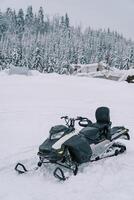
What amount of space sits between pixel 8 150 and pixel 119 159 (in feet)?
10.5

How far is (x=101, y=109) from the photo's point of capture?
31.8 feet

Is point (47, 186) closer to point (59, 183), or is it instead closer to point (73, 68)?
point (59, 183)

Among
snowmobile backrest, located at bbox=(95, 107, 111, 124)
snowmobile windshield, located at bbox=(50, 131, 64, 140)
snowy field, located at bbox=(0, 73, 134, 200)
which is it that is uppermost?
snowmobile backrest, located at bbox=(95, 107, 111, 124)

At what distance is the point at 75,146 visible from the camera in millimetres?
8148

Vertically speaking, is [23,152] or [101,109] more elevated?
[101,109]

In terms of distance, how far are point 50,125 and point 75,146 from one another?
19.5ft

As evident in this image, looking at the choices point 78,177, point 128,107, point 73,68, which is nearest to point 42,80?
point 128,107

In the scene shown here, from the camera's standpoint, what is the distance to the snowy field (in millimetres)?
7297

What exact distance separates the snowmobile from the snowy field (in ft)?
0.78

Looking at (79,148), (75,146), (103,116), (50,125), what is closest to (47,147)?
(75,146)

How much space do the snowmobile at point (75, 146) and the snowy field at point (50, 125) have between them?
0.78 ft

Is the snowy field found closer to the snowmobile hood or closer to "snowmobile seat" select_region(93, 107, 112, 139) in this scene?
the snowmobile hood

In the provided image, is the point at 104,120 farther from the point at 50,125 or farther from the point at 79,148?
the point at 50,125

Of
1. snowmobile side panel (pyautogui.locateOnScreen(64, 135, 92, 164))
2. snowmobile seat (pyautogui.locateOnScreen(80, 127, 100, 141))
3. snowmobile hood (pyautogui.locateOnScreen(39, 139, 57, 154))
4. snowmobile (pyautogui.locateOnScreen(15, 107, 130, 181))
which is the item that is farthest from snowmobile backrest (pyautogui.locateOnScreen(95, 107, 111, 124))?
snowmobile hood (pyautogui.locateOnScreen(39, 139, 57, 154))
